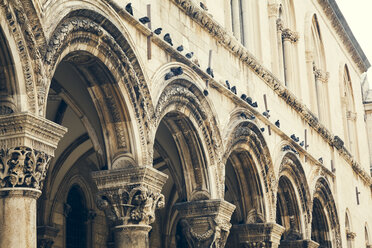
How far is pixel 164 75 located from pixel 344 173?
12.4 metres

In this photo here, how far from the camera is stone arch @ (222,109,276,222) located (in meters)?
15.1

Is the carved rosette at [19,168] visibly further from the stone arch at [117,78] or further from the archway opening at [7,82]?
the stone arch at [117,78]

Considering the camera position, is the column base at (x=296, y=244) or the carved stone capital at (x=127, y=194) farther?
the column base at (x=296, y=244)

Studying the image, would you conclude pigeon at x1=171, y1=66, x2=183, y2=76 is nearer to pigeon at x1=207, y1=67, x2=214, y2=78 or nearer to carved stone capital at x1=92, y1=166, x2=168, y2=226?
pigeon at x1=207, y1=67, x2=214, y2=78

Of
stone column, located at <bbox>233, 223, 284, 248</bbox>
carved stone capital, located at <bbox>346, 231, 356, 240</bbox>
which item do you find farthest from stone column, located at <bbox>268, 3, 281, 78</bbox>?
carved stone capital, located at <bbox>346, 231, 356, 240</bbox>

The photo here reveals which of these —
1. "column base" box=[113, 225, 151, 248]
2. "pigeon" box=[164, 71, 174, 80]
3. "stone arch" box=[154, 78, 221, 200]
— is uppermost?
"pigeon" box=[164, 71, 174, 80]

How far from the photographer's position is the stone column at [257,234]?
A: 16.1 meters

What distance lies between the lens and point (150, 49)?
12117 millimetres

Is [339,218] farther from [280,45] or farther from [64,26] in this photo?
[64,26]

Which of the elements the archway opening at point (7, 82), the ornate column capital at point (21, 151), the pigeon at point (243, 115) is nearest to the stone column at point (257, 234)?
the pigeon at point (243, 115)

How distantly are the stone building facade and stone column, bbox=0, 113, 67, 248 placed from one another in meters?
0.01

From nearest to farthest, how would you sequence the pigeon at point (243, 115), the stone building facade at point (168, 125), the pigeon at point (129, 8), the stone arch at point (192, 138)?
the stone building facade at point (168, 125) < the pigeon at point (129, 8) < the stone arch at point (192, 138) < the pigeon at point (243, 115)

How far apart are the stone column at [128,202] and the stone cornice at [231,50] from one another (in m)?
2.09

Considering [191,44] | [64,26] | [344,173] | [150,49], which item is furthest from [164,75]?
[344,173]
